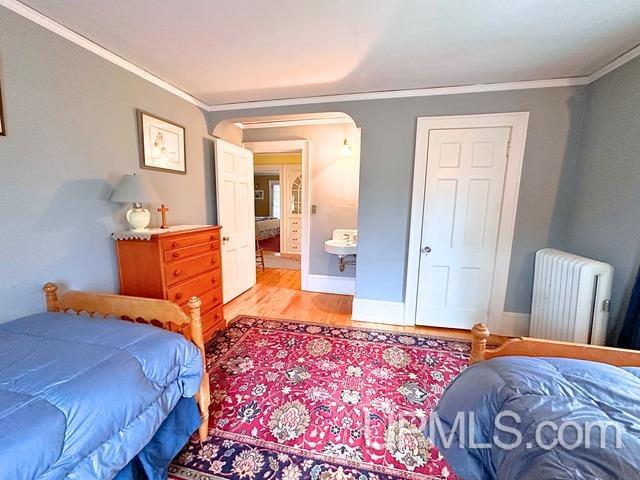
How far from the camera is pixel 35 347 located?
1.16 metres

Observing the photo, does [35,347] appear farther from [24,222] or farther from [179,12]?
[179,12]

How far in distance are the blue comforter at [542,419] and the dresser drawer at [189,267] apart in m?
1.97

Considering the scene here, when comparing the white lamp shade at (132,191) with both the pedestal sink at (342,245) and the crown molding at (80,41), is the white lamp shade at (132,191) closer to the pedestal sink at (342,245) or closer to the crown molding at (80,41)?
the crown molding at (80,41)

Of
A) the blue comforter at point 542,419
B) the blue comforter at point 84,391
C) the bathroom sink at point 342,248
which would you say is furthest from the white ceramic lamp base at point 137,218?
the blue comforter at point 542,419

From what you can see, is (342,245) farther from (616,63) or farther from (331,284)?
(616,63)

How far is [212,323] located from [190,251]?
78 cm

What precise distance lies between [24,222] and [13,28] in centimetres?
112

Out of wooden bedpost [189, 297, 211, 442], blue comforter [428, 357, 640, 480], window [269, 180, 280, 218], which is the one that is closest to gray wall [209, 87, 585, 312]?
Answer: blue comforter [428, 357, 640, 480]

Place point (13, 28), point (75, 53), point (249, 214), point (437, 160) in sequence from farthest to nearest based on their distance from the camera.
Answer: point (249, 214) < point (437, 160) < point (75, 53) < point (13, 28)

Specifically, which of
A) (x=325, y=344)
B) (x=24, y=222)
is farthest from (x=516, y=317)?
(x=24, y=222)

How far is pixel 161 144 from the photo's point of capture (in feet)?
8.15

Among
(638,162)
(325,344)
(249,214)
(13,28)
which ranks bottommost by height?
(325,344)

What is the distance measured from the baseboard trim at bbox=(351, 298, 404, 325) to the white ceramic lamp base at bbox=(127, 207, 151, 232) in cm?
222

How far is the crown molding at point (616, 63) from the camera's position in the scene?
185cm
